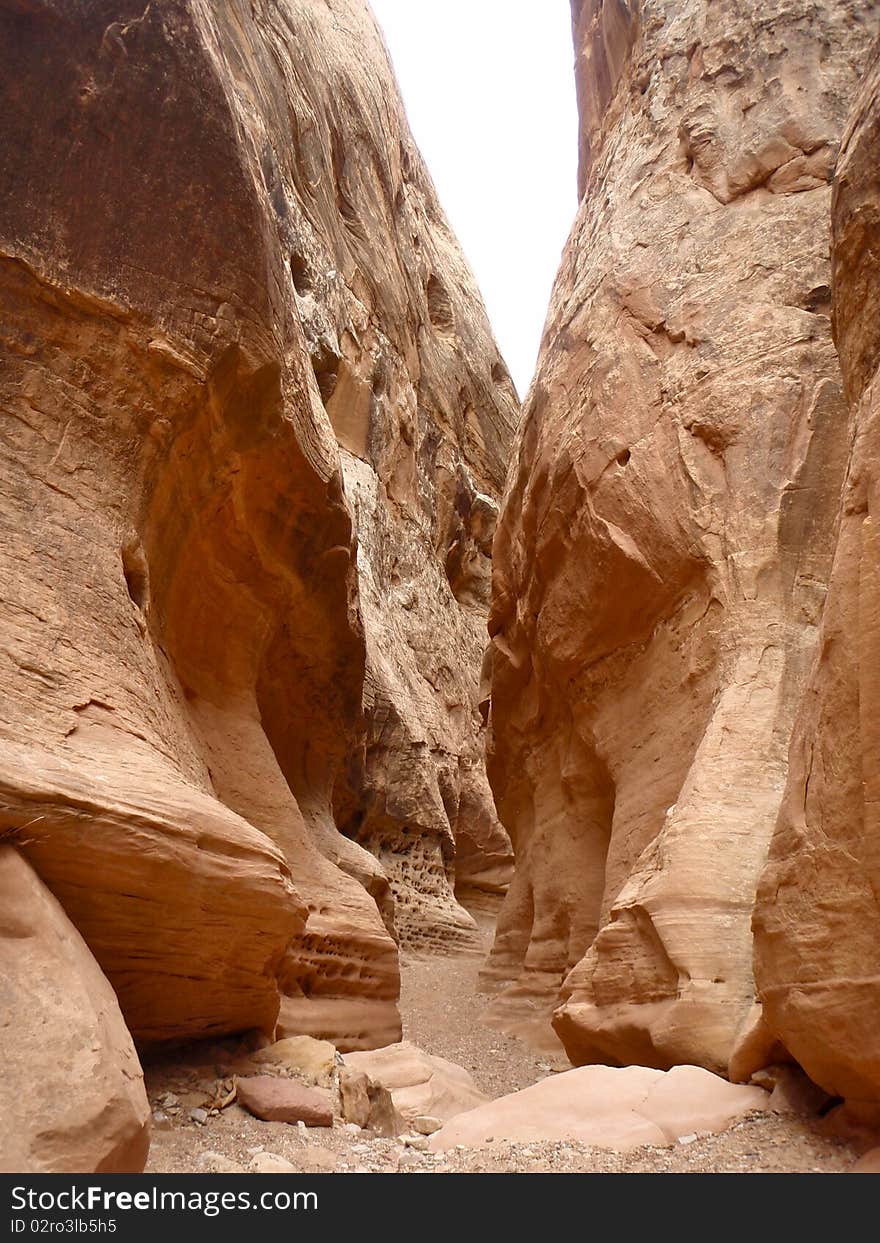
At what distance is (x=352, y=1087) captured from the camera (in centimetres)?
440

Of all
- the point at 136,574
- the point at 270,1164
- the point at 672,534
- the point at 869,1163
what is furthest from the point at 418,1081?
the point at 672,534

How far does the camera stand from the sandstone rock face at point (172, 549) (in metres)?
3.88

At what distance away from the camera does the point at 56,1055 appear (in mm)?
2771

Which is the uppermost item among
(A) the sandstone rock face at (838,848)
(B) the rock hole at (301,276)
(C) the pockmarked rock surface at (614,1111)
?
(B) the rock hole at (301,276)

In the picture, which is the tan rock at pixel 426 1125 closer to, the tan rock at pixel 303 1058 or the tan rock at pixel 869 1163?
the tan rock at pixel 303 1058

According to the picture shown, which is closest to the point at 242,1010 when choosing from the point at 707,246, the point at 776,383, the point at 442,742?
the point at 776,383

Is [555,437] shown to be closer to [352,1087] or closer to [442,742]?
[352,1087]

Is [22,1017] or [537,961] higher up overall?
[22,1017]

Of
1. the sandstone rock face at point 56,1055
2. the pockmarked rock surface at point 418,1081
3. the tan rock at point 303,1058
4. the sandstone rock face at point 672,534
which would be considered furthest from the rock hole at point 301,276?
the sandstone rock face at point 56,1055

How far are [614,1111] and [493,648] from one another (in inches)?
305

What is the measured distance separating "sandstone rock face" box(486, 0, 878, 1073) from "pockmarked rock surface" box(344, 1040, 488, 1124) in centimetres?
90

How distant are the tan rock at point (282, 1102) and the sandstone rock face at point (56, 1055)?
1095 mm

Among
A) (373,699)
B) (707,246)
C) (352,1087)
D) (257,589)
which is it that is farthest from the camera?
(373,699)

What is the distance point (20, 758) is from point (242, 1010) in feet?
6.41
